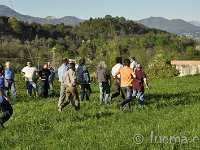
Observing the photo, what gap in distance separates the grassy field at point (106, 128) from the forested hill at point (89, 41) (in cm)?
4644

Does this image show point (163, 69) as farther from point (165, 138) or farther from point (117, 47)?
point (117, 47)

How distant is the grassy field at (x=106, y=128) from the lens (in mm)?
8891

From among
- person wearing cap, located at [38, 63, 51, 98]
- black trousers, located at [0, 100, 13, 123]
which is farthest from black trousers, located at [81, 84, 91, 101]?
black trousers, located at [0, 100, 13, 123]

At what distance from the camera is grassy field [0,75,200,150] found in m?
8.89

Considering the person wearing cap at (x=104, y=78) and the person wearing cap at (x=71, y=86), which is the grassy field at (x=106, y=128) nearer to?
the person wearing cap at (x=71, y=86)

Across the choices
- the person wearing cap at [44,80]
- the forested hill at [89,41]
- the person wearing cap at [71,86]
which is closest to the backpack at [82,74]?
the person wearing cap at [71,86]

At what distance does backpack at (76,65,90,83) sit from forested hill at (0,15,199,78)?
43.0 metres

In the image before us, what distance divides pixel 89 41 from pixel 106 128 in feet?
440

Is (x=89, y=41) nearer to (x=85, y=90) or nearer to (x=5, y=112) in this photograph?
(x=85, y=90)

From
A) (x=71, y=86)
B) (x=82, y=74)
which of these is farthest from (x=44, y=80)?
(x=71, y=86)

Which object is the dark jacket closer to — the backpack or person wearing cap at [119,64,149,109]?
the backpack

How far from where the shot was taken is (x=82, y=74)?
1759 centimetres

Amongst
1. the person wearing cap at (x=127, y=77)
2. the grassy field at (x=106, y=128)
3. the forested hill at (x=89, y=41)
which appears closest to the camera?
the grassy field at (x=106, y=128)

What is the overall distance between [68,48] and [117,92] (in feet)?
383
